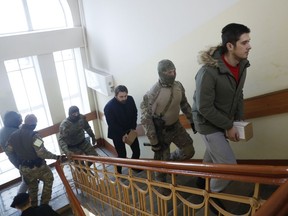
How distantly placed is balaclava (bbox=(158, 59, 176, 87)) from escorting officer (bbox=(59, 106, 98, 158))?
1.88m

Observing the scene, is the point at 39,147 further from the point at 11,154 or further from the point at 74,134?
the point at 74,134

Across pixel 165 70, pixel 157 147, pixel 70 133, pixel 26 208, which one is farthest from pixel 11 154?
pixel 165 70

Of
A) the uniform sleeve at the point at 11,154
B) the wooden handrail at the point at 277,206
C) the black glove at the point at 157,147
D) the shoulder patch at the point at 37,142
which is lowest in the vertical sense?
the uniform sleeve at the point at 11,154

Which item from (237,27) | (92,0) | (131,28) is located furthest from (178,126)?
(92,0)

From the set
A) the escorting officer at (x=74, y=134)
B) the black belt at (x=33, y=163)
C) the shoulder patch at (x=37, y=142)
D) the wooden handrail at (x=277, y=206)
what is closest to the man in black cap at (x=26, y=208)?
the shoulder patch at (x=37, y=142)

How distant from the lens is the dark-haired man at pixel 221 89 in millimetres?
2016

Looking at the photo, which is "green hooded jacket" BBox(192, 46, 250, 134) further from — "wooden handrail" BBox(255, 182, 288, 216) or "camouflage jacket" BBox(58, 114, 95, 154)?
"camouflage jacket" BBox(58, 114, 95, 154)

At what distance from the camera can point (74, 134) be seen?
4379 mm

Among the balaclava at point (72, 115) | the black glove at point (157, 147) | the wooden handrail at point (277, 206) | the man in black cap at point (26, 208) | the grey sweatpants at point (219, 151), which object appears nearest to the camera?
the wooden handrail at point (277, 206)

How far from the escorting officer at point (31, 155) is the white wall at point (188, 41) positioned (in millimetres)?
1822

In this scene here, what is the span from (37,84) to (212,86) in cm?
471

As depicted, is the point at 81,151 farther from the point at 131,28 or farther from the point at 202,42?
the point at 202,42

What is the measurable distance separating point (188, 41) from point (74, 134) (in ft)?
7.76

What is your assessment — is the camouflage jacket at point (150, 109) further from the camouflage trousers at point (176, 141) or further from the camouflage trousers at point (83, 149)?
the camouflage trousers at point (83, 149)
